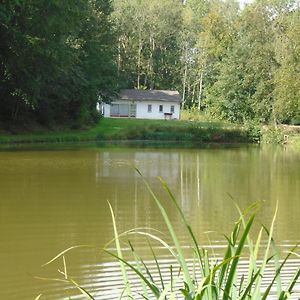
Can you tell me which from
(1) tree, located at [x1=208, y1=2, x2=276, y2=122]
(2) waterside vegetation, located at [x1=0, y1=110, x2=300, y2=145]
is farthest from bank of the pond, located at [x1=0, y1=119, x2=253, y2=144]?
(1) tree, located at [x1=208, y1=2, x2=276, y2=122]

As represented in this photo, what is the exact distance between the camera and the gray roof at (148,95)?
59.4 m

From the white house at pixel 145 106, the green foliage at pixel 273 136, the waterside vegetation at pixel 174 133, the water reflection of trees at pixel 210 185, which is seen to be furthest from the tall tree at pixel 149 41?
the water reflection of trees at pixel 210 185

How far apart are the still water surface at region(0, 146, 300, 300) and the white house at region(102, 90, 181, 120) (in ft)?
113

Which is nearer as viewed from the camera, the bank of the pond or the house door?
the bank of the pond

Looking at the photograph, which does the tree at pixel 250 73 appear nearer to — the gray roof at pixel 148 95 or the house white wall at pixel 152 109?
the house white wall at pixel 152 109

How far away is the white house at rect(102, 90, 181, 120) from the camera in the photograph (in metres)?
59.5

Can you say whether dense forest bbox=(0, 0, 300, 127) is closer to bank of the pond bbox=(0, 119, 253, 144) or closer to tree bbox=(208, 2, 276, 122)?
tree bbox=(208, 2, 276, 122)

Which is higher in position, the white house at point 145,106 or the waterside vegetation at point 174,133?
the white house at point 145,106

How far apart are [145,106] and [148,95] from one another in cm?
117

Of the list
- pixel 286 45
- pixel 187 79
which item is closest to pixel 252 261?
pixel 286 45

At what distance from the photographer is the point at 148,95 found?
197 ft

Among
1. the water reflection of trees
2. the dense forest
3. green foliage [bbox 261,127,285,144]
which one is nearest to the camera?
the water reflection of trees

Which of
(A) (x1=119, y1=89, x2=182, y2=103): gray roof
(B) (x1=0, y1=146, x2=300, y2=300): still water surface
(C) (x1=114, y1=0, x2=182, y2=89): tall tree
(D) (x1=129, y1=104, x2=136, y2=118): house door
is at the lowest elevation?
(B) (x1=0, y1=146, x2=300, y2=300): still water surface

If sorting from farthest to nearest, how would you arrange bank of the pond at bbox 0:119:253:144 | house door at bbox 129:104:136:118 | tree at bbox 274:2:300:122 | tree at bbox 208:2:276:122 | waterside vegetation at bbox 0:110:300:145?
1. house door at bbox 129:104:136:118
2. tree at bbox 208:2:276:122
3. tree at bbox 274:2:300:122
4. bank of the pond at bbox 0:119:253:144
5. waterside vegetation at bbox 0:110:300:145
